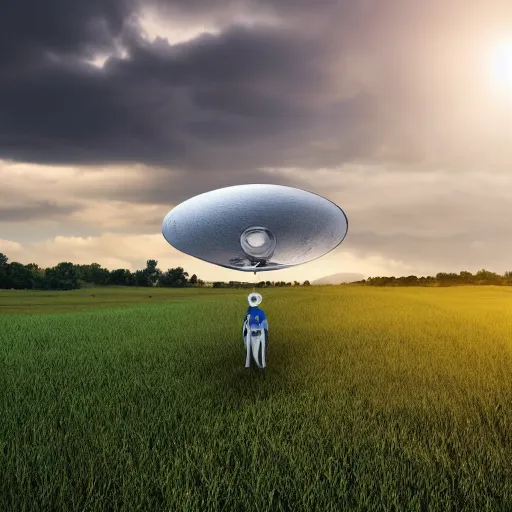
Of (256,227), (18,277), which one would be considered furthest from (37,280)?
(256,227)

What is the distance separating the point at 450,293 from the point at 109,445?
3550 centimetres

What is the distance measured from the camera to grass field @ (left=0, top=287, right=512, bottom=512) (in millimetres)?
5434

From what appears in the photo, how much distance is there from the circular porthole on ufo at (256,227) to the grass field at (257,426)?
101 inches

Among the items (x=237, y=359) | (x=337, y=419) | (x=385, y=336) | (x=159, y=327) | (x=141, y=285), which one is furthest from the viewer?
(x=141, y=285)

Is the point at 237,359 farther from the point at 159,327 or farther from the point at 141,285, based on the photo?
the point at 141,285

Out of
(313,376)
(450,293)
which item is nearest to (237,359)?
(313,376)

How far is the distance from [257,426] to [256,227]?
3458 millimetres

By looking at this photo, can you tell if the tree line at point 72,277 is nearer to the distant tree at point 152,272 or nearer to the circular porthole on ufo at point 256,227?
the distant tree at point 152,272

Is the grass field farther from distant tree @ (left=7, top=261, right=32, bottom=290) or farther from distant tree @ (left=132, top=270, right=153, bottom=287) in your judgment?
distant tree @ (left=7, top=261, right=32, bottom=290)

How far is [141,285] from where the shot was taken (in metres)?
75.1

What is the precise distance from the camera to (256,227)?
9.12m

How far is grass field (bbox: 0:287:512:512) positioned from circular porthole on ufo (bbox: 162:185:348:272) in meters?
2.56

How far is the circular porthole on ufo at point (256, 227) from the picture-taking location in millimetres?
8703

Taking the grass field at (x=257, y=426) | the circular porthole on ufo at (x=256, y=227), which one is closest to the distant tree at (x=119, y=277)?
the grass field at (x=257, y=426)
